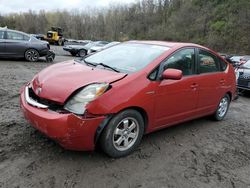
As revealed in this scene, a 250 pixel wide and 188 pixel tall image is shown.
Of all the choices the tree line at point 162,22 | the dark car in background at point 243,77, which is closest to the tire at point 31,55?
the dark car in background at point 243,77

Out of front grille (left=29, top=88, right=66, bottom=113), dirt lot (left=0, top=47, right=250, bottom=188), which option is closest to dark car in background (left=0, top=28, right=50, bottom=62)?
dirt lot (left=0, top=47, right=250, bottom=188)

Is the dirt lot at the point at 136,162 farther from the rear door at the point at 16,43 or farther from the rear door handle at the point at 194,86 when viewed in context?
the rear door at the point at 16,43

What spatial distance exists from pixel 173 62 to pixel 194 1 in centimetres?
5134

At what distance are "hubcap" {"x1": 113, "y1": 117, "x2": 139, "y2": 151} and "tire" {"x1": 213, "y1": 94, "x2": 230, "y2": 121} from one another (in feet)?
8.02

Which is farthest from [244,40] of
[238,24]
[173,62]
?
[173,62]

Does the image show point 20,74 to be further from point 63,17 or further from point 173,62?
point 63,17

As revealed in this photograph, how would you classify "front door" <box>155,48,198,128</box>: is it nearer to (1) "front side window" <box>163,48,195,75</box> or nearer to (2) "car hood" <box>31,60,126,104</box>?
(1) "front side window" <box>163,48,195,75</box>

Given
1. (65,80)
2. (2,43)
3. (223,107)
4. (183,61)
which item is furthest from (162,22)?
(65,80)

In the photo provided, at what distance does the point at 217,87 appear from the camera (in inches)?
199

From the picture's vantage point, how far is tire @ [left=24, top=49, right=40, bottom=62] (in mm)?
13137

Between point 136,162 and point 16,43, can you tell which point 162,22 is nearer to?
point 16,43

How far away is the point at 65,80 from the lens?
11.4 ft

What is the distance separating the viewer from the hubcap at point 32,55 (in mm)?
13183

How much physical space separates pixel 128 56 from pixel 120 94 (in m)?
1.09
